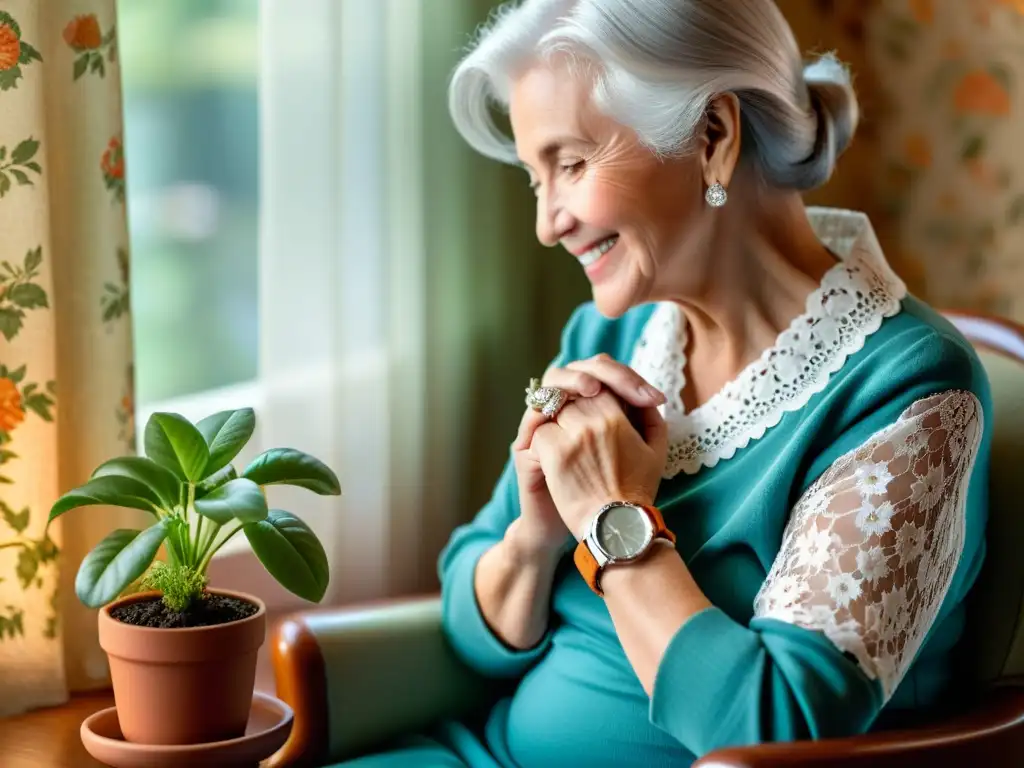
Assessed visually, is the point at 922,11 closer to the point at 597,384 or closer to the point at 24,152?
the point at 597,384

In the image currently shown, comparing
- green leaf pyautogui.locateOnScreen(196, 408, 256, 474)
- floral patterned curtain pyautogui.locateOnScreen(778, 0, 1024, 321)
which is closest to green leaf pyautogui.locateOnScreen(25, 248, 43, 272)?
green leaf pyautogui.locateOnScreen(196, 408, 256, 474)

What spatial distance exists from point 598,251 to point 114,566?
2.20 ft

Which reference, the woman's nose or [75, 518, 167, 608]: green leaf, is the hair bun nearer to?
the woman's nose

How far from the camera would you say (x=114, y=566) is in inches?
48.1

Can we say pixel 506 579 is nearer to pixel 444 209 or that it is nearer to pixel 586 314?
pixel 586 314

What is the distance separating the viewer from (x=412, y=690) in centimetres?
167

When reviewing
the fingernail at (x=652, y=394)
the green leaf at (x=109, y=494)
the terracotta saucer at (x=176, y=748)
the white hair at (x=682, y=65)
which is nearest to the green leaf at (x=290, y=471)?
the green leaf at (x=109, y=494)

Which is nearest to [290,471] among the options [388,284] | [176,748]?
[176,748]

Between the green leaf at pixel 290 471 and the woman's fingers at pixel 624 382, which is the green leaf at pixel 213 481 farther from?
the woman's fingers at pixel 624 382

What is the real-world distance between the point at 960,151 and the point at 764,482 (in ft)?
6.02

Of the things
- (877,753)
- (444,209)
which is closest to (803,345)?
(877,753)

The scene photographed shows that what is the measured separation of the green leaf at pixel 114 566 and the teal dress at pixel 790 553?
1.62 ft

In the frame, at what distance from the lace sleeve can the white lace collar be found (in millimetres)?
137

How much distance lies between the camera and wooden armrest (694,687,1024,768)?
116 cm
